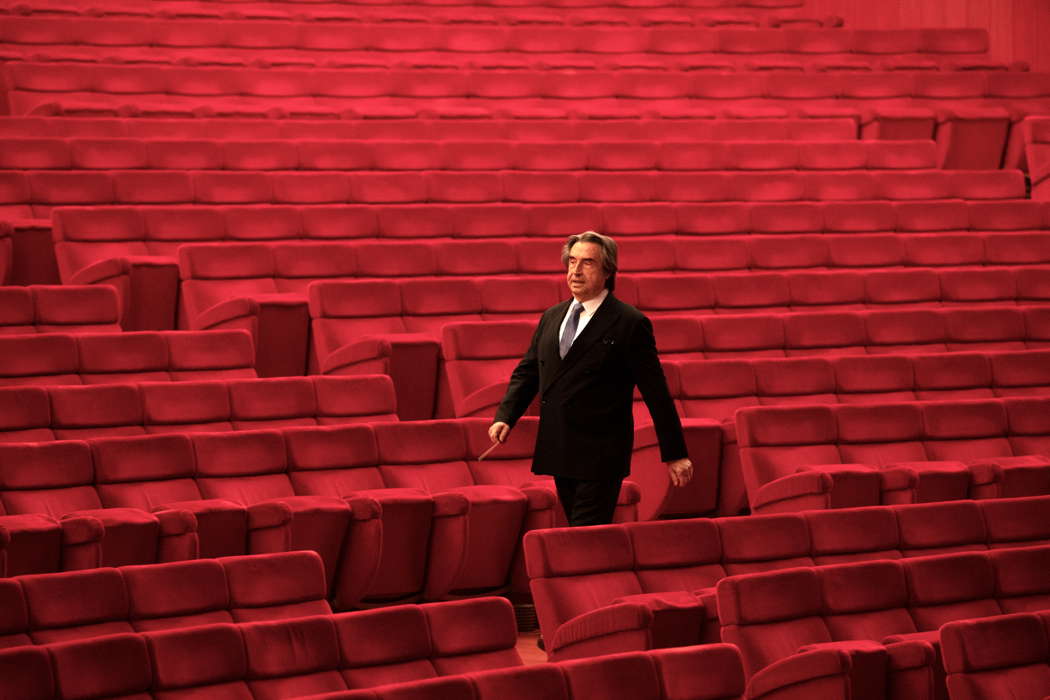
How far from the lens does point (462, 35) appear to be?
5.36 feet

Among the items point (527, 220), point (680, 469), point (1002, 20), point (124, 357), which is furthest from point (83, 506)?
point (1002, 20)

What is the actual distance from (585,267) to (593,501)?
0.11 metres

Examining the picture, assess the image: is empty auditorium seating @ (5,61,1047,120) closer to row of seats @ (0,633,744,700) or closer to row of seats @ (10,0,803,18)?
row of seats @ (10,0,803,18)

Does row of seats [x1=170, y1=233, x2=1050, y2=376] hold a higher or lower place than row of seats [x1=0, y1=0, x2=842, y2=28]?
lower

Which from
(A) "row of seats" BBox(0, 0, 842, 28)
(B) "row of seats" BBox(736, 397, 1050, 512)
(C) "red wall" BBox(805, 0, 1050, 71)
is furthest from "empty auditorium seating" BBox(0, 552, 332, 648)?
(C) "red wall" BBox(805, 0, 1050, 71)

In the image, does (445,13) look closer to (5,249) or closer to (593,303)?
(5,249)

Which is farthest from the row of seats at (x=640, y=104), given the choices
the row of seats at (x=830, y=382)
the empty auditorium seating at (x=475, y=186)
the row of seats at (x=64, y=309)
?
the row of seats at (x=830, y=382)

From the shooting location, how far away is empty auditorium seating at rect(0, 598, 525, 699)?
52cm

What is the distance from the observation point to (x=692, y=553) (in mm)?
709

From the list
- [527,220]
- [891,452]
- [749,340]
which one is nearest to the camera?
[891,452]

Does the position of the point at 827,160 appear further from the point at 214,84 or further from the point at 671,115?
the point at 214,84

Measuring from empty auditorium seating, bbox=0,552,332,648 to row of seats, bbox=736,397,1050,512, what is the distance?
0.30 m

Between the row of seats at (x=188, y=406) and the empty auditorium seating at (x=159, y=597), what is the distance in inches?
9.9

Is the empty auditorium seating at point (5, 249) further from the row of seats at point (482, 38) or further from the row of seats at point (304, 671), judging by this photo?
the row of seats at point (304, 671)
